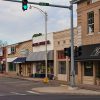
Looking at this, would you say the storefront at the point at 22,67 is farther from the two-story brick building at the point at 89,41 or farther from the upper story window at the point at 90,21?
the upper story window at the point at 90,21

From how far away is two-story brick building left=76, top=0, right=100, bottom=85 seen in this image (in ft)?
127

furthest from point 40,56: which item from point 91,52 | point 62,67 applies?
point 91,52

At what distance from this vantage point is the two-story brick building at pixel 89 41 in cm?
3859

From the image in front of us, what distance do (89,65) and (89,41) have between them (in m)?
2.41

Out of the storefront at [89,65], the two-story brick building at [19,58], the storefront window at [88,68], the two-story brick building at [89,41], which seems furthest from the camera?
the two-story brick building at [19,58]

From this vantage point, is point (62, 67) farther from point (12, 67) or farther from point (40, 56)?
point (12, 67)

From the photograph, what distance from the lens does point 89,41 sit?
132ft

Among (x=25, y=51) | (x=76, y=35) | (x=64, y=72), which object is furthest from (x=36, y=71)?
(x=76, y=35)

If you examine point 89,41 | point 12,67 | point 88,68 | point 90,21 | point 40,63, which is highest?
point 90,21

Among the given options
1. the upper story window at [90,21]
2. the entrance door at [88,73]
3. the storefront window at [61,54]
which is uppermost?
the upper story window at [90,21]

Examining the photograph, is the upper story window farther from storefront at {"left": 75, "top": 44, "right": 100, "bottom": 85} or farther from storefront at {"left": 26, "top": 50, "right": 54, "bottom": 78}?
storefront at {"left": 26, "top": 50, "right": 54, "bottom": 78}

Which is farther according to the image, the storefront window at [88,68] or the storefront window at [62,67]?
the storefront window at [62,67]

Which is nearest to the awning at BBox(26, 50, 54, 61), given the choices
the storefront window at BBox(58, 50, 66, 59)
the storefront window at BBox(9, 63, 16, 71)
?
the storefront window at BBox(58, 50, 66, 59)

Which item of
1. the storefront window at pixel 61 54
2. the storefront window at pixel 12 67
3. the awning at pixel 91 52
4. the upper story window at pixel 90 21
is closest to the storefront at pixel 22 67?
A: the storefront window at pixel 12 67
